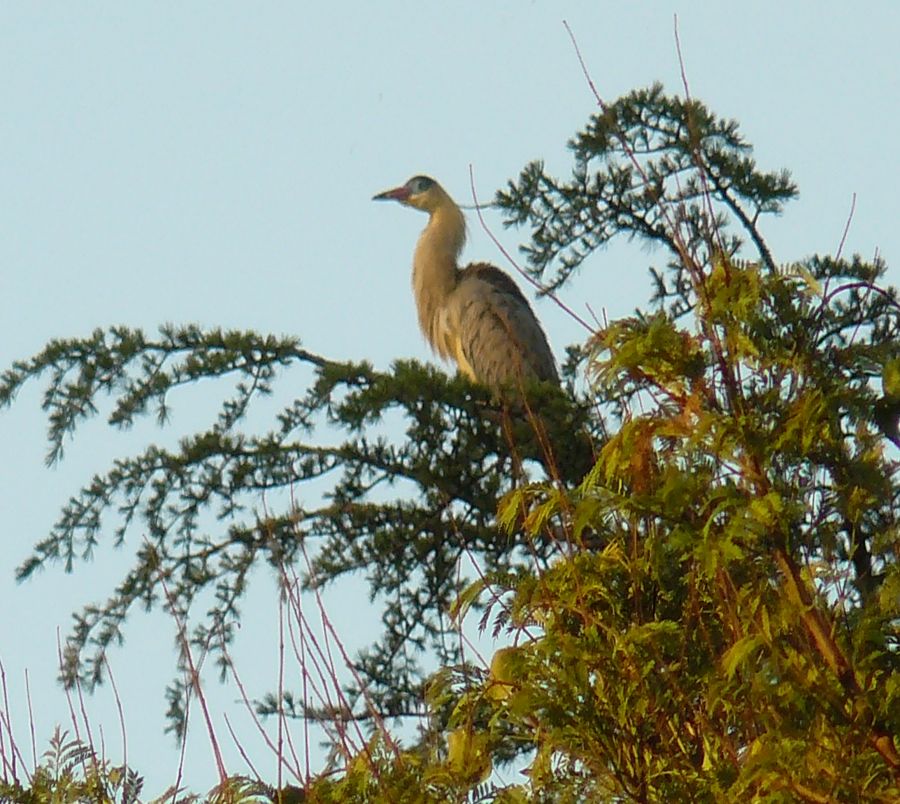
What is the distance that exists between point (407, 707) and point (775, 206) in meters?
2.44

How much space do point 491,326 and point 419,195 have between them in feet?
5.44

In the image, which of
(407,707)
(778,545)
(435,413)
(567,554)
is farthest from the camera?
(435,413)

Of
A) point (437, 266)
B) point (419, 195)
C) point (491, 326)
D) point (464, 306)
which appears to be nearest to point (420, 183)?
point (419, 195)

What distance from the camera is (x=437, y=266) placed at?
1163cm

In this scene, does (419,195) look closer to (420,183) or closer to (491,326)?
(420,183)

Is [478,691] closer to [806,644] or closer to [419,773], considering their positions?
[419,773]

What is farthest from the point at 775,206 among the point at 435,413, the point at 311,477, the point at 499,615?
the point at 499,615

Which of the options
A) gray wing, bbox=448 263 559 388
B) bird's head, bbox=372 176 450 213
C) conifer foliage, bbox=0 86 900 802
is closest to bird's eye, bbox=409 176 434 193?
bird's head, bbox=372 176 450 213

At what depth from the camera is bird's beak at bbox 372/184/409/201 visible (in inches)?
485

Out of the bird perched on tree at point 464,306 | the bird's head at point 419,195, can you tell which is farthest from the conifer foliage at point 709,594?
the bird's head at point 419,195

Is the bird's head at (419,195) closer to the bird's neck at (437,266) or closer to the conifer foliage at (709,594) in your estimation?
the bird's neck at (437,266)

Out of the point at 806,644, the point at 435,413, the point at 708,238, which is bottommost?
the point at 806,644

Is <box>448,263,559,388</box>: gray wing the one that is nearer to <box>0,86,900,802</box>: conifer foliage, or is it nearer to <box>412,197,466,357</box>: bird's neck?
<box>412,197,466,357</box>: bird's neck

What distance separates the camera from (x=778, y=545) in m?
2.96
